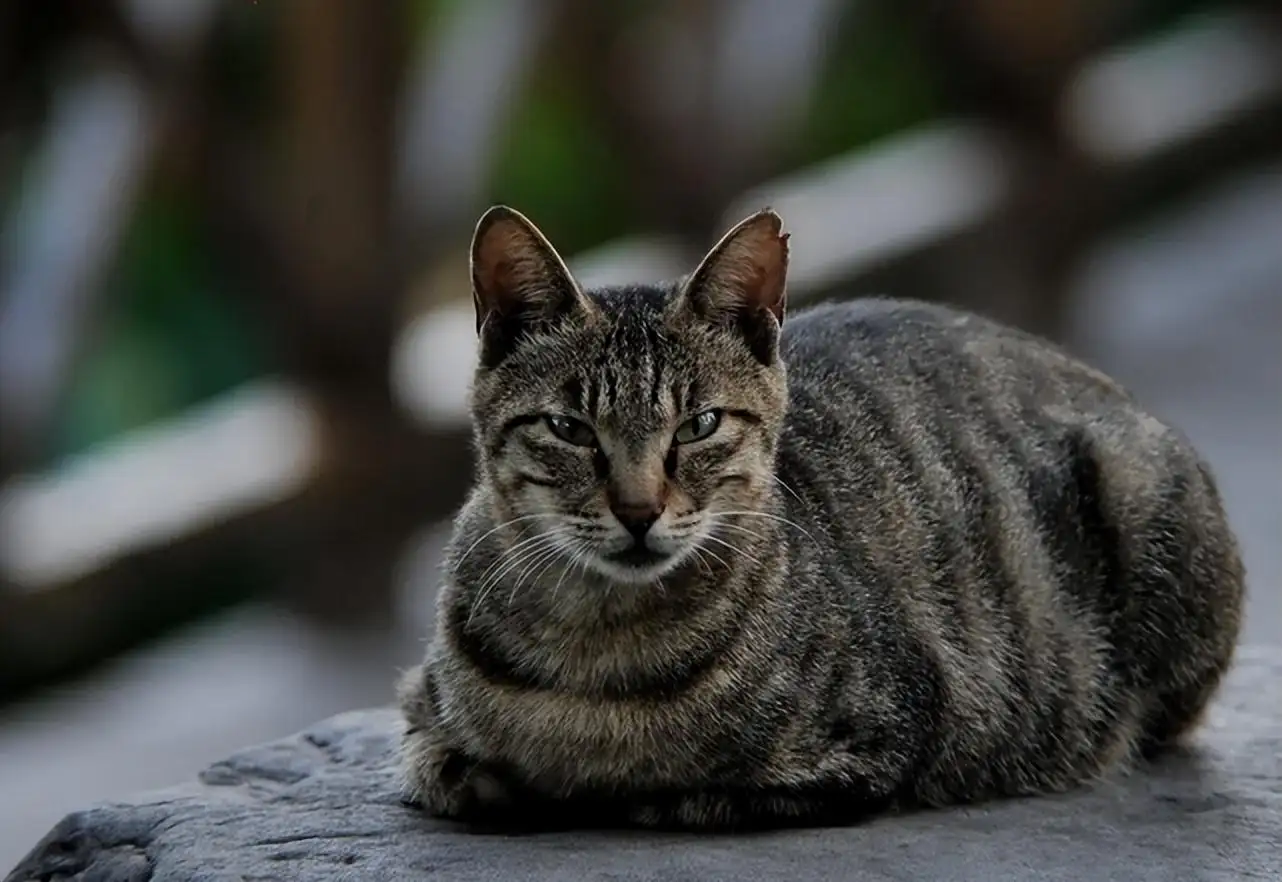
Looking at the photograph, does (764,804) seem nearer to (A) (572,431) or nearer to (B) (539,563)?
(B) (539,563)

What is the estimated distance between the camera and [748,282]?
3.57 m

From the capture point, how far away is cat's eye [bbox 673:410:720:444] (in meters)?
3.45

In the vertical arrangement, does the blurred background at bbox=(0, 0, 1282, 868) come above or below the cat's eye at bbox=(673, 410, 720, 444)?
above

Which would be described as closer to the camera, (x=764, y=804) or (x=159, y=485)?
(x=764, y=804)

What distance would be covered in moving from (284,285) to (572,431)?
330 centimetres

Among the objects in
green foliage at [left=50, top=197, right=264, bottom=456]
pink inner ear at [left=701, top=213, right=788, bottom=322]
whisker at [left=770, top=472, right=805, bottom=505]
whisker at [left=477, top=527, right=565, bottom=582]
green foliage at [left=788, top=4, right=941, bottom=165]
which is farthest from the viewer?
green foliage at [left=788, top=4, right=941, bottom=165]

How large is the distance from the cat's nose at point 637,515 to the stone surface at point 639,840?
0.50 meters

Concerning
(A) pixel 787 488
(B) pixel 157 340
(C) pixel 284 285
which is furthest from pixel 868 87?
(A) pixel 787 488

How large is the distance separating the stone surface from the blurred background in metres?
2.32

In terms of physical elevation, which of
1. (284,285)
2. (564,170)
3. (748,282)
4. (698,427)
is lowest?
(698,427)

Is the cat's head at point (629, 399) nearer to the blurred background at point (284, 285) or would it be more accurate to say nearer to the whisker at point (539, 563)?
the whisker at point (539, 563)

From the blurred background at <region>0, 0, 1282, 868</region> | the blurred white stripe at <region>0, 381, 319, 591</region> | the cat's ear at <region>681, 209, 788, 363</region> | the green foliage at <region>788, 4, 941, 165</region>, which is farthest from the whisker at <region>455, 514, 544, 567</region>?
the green foliage at <region>788, 4, 941, 165</region>

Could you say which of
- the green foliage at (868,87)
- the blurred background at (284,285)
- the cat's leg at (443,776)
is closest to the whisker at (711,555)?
the cat's leg at (443,776)

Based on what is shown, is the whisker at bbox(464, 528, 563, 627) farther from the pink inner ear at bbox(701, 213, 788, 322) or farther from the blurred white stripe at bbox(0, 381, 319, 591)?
the blurred white stripe at bbox(0, 381, 319, 591)
